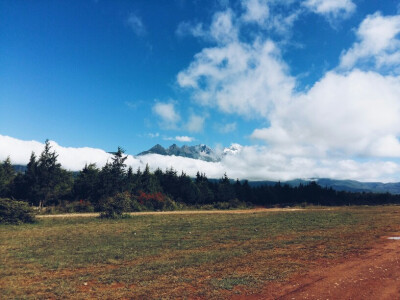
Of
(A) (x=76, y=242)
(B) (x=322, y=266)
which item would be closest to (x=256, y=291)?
(B) (x=322, y=266)

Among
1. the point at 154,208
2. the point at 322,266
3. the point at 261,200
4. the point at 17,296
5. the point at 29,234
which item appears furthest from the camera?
the point at 261,200

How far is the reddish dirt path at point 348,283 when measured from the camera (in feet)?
29.3

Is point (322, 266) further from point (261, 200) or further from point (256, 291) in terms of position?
point (261, 200)

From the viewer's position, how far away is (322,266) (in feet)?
40.5

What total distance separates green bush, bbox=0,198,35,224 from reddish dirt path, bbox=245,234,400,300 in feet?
108

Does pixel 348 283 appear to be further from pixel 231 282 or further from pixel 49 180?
pixel 49 180

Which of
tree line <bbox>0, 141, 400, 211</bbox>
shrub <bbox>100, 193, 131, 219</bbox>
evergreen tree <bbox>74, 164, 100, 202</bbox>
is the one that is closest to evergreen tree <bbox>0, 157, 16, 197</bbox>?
tree line <bbox>0, 141, 400, 211</bbox>

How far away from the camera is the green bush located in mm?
31156

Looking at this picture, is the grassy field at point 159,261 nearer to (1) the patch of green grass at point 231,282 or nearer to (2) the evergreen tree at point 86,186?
(1) the patch of green grass at point 231,282

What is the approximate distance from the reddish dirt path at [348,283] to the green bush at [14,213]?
108 ft

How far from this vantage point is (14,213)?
31.6 meters

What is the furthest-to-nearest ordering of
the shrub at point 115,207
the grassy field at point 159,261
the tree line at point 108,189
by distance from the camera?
the tree line at point 108,189
the shrub at point 115,207
the grassy field at point 159,261

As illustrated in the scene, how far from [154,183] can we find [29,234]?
182ft

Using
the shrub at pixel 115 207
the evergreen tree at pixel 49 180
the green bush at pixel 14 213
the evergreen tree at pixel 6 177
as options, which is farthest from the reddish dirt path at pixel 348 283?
the evergreen tree at pixel 6 177
